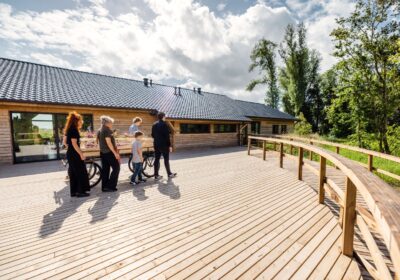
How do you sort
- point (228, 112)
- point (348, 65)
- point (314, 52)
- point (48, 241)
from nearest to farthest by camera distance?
point (48, 241) → point (348, 65) → point (228, 112) → point (314, 52)

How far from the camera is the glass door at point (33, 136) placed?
8.86 metres

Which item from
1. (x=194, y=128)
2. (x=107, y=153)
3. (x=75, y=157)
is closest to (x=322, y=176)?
(x=107, y=153)

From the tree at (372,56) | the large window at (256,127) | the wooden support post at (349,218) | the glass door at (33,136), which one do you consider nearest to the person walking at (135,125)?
the glass door at (33,136)

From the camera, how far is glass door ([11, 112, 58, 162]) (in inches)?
349

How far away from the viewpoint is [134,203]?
4215 mm

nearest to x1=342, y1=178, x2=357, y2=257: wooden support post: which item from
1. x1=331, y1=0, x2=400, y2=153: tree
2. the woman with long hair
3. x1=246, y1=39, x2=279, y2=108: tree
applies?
the woman with long hair

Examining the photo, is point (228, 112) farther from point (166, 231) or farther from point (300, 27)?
point (300, 27)

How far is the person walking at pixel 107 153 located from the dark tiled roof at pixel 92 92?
241 inches

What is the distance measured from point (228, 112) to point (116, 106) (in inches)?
377

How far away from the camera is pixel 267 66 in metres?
31.4

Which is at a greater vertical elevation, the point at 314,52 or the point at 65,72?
the point at 314,52

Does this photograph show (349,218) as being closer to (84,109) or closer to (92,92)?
(84,109)

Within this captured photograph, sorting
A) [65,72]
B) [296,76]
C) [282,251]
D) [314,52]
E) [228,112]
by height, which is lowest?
[282,251]

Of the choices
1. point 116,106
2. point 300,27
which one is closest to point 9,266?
point 116,106
